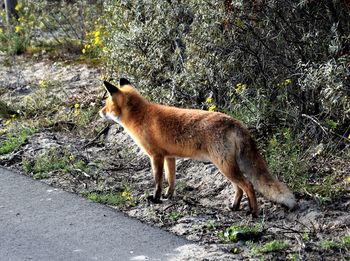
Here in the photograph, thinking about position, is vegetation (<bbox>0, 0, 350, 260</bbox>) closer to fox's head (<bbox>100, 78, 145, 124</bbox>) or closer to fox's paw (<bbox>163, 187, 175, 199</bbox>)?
fox's paw (<bbox>163, 187, 175, 199</bbox>)

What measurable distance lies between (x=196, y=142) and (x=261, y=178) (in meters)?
0.82

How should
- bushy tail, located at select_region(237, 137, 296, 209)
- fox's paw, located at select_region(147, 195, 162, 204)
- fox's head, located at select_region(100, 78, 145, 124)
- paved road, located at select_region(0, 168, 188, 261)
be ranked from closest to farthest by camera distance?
1. paved road, located at select_region(0, 168, 188, 261)
2. bushy tail, located at select_region(237, 137, 296, 209)
3. fox's paw, located at select_region(147, 195, 162, 204)
4. fox's head, located at select_region(100, 78, 145, 124)

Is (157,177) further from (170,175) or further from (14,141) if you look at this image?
(14,141)

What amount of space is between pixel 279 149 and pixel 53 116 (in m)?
4.81

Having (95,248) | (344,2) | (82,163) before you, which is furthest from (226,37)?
(95,248)

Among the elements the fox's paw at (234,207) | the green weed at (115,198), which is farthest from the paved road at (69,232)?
the fox's paw at (234,207)

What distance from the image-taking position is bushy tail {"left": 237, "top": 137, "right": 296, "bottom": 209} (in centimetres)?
671

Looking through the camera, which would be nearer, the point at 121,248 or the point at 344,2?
the point at 121,248

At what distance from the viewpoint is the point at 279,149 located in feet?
25.4

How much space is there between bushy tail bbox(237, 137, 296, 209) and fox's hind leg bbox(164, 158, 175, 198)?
1.04 meters

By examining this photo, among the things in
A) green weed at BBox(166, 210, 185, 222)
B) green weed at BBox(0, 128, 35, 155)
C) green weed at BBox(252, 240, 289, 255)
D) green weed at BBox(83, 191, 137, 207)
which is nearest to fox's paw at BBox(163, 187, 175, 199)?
green weed at BBox(83, 191, 137, 207)

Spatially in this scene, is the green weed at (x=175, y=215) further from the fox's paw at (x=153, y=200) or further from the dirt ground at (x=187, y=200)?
the fox's paw at (x=153, y=200)

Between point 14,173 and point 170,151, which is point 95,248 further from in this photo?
point 14,173

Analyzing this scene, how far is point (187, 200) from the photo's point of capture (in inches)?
294
